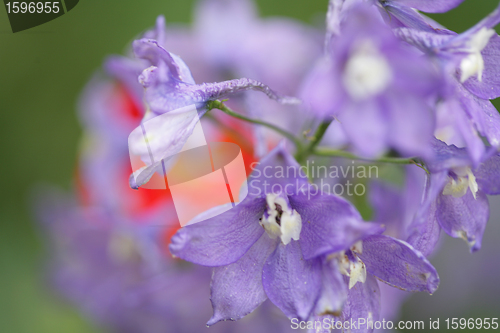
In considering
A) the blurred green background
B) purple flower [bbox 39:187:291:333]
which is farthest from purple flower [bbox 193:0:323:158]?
the blurred green background

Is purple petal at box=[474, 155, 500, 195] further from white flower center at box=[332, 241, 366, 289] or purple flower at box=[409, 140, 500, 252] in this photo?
white flower center at box=[332, 241, 366, 289]

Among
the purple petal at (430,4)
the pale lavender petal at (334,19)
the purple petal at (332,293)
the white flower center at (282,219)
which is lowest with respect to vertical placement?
the purple petal at (332,293)

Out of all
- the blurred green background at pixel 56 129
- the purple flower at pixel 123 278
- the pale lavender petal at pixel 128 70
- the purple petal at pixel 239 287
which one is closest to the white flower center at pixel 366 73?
the purple petal at pixel 239 287

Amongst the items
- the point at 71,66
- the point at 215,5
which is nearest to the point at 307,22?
the point at 215,5

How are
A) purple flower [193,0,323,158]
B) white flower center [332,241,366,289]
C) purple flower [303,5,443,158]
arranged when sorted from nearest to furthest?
1. purple flower [303,5,443,158]
2. white flower center [332,241,366,289]
3. purple flower [193,0,323,158]

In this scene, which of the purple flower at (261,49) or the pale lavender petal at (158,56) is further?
the purple flower at (261,49)

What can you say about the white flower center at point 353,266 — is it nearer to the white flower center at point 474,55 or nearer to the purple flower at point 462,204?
the purple flower at point 462,204

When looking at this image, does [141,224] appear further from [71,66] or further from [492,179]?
[71,66]

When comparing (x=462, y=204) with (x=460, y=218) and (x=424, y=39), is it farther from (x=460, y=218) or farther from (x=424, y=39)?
(x=424, y=39)
